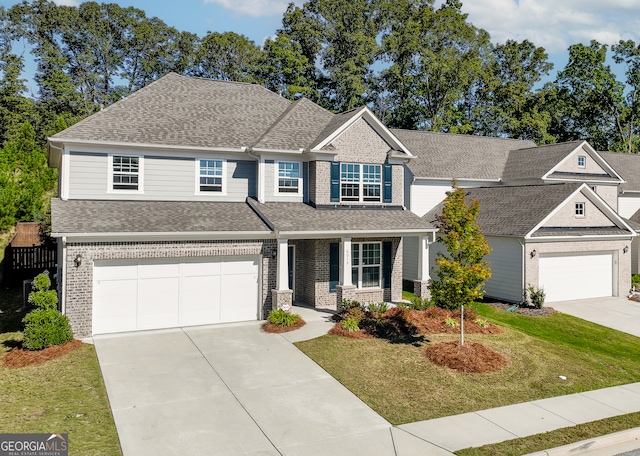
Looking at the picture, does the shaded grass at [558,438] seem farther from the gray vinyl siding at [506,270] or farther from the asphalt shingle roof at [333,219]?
→ the gray vinyl siding at [506,270]

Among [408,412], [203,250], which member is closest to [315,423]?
[408,412]

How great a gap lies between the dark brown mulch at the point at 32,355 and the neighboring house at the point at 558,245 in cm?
1759

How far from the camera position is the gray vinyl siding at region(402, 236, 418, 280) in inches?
1048

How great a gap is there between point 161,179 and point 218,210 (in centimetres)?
248

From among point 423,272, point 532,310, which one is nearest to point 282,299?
point 423,272

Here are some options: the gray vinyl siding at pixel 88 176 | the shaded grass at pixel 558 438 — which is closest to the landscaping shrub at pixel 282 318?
the gray vinyl siding at pixel 88 176

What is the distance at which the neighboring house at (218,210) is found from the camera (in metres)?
15.7

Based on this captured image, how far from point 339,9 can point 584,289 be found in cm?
3931

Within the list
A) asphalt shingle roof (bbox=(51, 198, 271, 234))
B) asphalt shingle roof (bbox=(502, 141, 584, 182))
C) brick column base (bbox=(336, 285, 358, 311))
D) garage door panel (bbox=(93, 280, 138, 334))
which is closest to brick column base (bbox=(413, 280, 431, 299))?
brick column base (bbox=(336, 285, 358, 311))

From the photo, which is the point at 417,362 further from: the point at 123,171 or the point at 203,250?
the point at 123,171

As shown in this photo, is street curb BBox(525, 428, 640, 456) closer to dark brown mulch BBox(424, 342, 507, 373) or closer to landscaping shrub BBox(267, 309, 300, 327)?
dark brown mulch BBox(424, 342, 507, 373)

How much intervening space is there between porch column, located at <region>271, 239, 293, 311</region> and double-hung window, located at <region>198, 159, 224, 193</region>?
4057 mm

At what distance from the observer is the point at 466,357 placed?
13.3 metres

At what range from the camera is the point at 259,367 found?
12.8m
